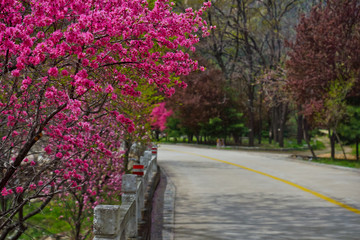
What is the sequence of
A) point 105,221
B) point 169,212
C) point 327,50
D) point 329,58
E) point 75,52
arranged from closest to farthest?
point 105,221, point 75,52, point 169,212, point 327,50, point 329,58

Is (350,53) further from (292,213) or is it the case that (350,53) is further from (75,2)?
(75,2)

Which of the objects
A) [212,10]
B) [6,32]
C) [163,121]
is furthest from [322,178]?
[163,121]

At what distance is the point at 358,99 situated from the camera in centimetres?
2412

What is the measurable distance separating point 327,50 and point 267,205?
48.7 ft

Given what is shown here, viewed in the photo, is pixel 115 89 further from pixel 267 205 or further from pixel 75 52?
pixel 267 205

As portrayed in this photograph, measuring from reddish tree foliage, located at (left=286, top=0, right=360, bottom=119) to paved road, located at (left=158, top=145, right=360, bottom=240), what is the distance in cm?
667

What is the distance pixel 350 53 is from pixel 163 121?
3007 centimetres

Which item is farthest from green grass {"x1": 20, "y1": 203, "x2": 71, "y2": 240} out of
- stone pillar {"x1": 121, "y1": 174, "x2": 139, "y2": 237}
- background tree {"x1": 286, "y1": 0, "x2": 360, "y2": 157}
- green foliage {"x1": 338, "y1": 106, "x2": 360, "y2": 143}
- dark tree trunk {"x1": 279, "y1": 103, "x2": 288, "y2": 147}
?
dark tree trunk {"x1": 279, "y1": 103, "x2": 288, "y2": 147}

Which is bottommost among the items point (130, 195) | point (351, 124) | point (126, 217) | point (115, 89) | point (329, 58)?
point (126, 217)

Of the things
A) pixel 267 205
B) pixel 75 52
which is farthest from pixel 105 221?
pixel 267 205

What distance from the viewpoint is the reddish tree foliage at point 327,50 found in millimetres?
23359

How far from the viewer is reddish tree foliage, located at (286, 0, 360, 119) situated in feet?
76.6

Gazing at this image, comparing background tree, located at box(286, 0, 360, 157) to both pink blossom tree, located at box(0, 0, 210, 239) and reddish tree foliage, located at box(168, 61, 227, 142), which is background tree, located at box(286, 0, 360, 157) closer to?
pink blossom tree, located at box(0, 0, 210, 239)

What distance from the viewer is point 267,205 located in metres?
11.2
